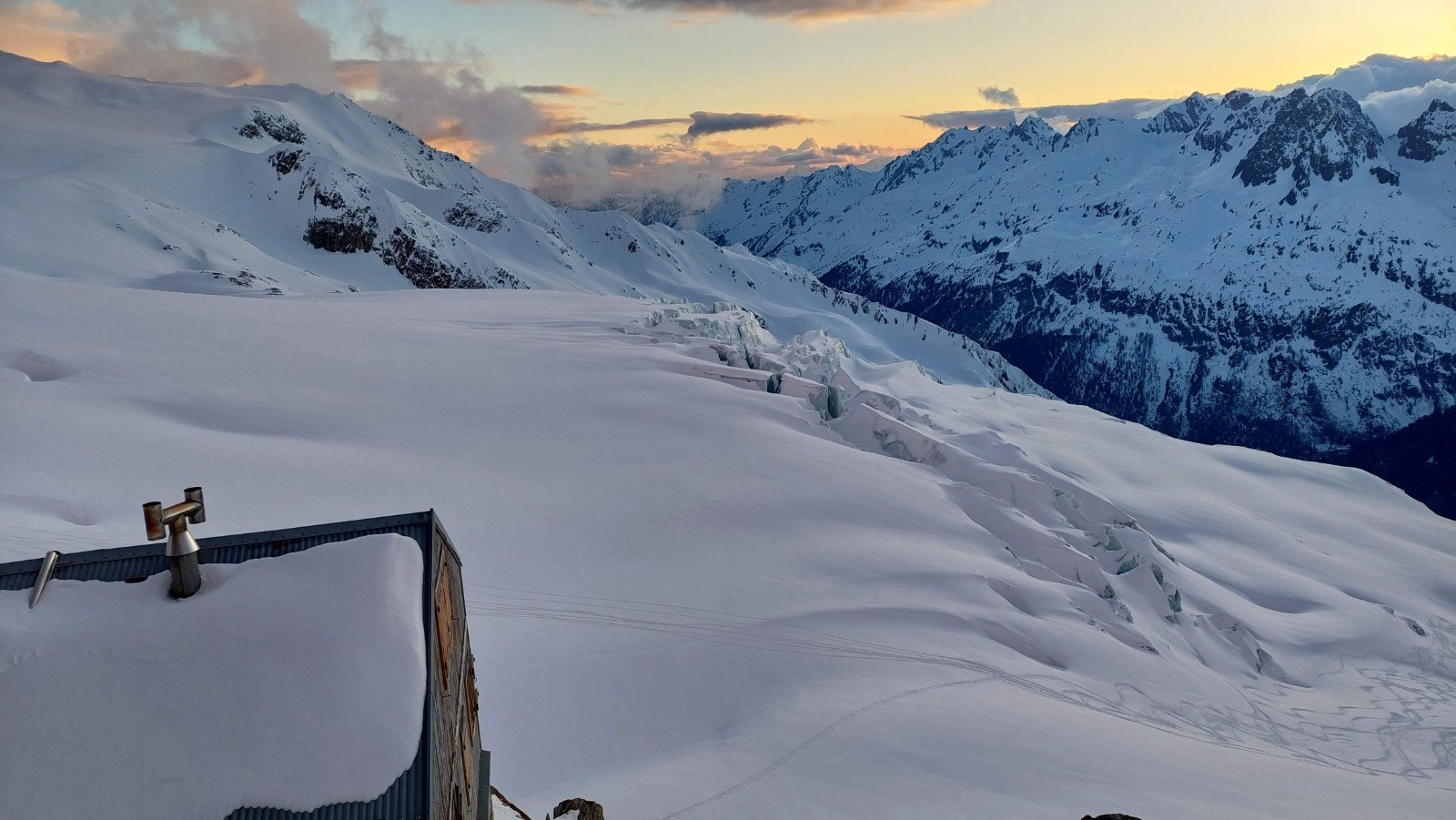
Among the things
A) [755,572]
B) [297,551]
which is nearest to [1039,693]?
[755,572]

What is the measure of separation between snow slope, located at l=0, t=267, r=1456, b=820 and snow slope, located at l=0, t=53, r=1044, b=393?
Result: 147 feet

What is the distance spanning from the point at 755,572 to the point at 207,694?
15867mm

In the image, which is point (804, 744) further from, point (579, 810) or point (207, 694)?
point (207, 694)

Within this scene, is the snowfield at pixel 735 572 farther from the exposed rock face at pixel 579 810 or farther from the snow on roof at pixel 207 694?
the exposed rock face at pixel 579 810

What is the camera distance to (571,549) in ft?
71.6

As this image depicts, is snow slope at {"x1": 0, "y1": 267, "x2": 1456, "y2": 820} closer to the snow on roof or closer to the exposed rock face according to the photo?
the snow on roof

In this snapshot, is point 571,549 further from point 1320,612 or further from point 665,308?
point 665,308

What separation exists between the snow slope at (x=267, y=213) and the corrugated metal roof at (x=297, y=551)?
6985 cm

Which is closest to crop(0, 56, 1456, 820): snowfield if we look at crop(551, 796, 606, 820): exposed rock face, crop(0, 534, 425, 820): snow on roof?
crop(0, 534, 425, 820): snow on roof

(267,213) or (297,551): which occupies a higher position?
(267,213)

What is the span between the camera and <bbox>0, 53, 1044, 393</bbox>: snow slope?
75000mm

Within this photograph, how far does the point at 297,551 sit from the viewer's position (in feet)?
29.0

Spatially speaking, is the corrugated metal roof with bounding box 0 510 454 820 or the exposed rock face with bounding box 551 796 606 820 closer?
the corrugated metal roof with bounding box 0 510 454 820

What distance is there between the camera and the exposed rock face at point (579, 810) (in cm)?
1162
